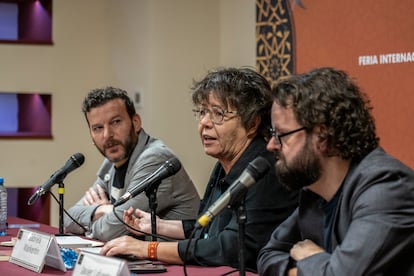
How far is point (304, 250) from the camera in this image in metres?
2.14

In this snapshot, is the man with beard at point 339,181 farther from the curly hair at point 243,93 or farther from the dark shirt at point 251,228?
the curly hair at point 243,93

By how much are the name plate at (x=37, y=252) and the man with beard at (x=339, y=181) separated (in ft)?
2.46

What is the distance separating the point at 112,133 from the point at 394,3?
1.61m

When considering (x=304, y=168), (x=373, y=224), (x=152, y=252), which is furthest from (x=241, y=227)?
(x=152, y=252)

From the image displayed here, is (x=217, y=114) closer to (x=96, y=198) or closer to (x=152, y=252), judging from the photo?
(x=152, y=252)

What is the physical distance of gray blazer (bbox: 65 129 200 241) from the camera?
348 cm

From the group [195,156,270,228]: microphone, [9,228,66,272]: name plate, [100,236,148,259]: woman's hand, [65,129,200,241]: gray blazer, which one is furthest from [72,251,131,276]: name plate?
[65,129,200,241]: gray blazer

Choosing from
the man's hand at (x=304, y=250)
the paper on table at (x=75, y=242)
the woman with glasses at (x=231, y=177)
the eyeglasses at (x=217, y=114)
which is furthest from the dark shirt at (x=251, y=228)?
the paper on table at (x=75, y=242)

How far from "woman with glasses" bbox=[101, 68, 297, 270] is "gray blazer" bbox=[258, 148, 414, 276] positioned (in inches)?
21.0

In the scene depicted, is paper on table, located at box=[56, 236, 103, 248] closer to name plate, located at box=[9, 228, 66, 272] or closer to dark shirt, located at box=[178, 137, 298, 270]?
name plate, located at box=[9, 228, 66, 272]

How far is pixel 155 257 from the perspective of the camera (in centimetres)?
266

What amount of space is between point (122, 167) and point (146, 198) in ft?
1.35

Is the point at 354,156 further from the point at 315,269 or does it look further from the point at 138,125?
the point at 138,125

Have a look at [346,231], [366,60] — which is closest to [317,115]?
[346,231]
